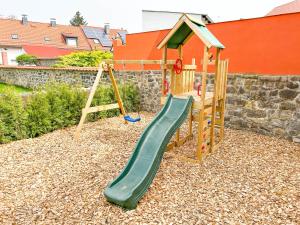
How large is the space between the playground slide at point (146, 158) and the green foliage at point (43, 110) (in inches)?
145

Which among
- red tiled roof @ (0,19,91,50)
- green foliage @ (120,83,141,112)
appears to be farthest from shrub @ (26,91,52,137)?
red tiled roof @ (0,19,91,50)

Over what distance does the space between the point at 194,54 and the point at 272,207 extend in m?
5.55

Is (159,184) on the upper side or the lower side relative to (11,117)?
lower

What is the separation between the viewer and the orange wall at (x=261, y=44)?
233 inches

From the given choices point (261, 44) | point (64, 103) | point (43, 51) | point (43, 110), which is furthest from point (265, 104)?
point (43, 51)

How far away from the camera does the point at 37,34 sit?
35.6 metres

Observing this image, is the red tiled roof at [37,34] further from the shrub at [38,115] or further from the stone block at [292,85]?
the stone block at [292,85]

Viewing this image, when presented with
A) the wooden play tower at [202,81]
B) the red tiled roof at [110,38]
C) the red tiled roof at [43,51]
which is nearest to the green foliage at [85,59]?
the red tiled roof at [110,38]

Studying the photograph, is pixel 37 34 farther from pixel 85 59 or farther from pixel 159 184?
pixel 159 184

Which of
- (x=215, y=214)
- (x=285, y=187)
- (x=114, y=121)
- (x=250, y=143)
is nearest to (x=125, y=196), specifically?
(x=215, y=214)

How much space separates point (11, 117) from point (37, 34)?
34.1m

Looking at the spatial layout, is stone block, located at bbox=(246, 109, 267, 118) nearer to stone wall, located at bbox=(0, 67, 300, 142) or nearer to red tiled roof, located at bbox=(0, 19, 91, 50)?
stone wall, located at bbox=(0, 67, 300, 142)

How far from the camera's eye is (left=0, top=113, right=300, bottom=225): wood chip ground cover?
3314 mm

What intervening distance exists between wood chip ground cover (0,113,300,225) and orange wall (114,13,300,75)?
1.93 meters
